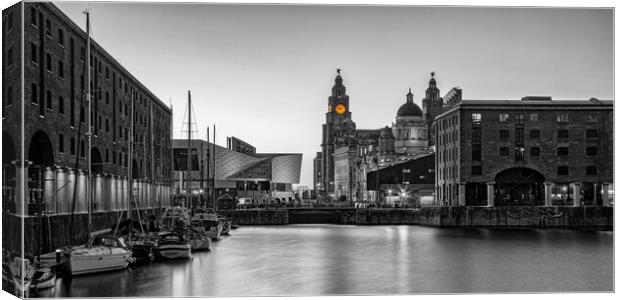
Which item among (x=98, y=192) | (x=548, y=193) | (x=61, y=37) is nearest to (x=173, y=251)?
(x=98, y=192)

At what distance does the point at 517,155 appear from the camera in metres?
69.4

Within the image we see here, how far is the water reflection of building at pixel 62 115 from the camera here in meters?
22.4

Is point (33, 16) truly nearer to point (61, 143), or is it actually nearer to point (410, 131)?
point (61, 143)

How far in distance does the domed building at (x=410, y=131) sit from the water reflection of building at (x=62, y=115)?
114851mm

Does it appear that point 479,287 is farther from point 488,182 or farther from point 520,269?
point 488,182

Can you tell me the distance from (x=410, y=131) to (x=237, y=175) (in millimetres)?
65711

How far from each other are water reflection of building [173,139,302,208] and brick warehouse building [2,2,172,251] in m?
23.6

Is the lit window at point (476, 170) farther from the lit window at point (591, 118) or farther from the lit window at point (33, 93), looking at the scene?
the lit window at point (33, 93)

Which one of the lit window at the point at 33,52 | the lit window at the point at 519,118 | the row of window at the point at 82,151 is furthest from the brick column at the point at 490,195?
the lit window at the point at 33,52

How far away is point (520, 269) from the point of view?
4319cm

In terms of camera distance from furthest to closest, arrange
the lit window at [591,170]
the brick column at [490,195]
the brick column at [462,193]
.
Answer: the brick column at [462,193]
the brick column at [490,195]
the lit window at [591,170]

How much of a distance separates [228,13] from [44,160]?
36.3ft

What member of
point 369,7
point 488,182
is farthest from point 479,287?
point 488,182

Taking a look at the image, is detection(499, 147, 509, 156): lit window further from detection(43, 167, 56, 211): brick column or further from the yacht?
detection(43, 167, 56, 211): brick column
